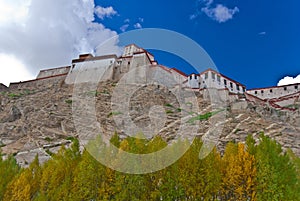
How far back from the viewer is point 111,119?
4625 cm

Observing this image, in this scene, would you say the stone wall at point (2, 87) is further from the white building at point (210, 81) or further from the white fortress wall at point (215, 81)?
the white fortress wall at point (215, 81)

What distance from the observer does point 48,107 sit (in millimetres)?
50938

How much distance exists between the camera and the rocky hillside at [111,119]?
38.9 meters

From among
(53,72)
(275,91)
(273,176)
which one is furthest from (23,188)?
(275,91)

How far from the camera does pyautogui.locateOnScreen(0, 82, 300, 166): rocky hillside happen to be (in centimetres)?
3891

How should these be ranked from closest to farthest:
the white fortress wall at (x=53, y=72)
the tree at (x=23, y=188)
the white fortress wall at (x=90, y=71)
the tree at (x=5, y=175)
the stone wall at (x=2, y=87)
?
the tree at (x=23, y=188)
the tree at (x=5, y=175)
the white fortress wall at (x=90, y=71)
the stone wall at (x=2, y=87)
the white fortress wall at (x=53, y=72)

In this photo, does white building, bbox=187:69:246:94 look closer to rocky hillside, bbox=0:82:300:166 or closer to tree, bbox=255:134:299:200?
rocky hillside, bbox=0:82:300:166

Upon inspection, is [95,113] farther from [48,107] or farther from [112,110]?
[48,107]

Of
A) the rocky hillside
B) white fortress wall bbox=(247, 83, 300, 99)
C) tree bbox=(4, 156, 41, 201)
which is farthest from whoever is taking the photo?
white fortress wall bbox=(247, 83, 300, 99)

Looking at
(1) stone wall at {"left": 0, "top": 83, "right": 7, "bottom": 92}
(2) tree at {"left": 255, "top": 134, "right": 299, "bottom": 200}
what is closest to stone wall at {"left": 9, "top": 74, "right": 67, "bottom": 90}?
(1) stone wall at {"left": 0, "top": 83, "right": 7, "bottom": 92}

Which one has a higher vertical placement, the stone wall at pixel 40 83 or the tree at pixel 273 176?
the stone wall at pixel 40 83

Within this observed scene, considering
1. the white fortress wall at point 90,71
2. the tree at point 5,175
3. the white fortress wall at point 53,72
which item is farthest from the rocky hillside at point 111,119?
the tree at point 5,175

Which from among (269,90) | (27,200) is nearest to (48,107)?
(27,200)

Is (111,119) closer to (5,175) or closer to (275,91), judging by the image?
Answer: (5,175)
